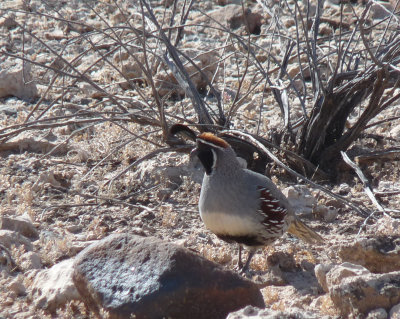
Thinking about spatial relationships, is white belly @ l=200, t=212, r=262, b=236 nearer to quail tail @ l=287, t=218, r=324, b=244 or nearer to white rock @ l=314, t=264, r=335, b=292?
quail tail @ l=287, t=218, r=324, b=244

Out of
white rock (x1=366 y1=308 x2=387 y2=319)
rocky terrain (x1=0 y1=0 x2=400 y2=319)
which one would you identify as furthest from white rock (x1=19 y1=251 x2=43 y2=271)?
white rock (x1=366 y1=308 x2=387 y2=319)

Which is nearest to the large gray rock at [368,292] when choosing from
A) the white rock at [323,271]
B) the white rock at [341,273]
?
the white rock at [341,273]

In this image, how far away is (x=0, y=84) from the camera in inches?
283

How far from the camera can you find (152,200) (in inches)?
218

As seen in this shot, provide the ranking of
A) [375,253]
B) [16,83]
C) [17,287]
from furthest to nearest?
[16,83] → [375,253] → [17,287]

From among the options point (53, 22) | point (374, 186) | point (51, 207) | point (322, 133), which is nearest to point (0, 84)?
point (53, 22)

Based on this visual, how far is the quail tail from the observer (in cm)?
486

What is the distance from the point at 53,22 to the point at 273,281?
5.47 m

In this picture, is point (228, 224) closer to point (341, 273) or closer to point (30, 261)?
point (341, 273)

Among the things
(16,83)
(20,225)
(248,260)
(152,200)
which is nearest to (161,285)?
(248,260)

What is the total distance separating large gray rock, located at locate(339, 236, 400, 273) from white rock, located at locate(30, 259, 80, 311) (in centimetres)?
159

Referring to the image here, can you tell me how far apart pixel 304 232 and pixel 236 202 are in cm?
65

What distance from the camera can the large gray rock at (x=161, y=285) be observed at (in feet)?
11.0

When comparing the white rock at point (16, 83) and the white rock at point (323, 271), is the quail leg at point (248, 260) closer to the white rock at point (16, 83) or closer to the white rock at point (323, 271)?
the white rock at point (323, 271)
